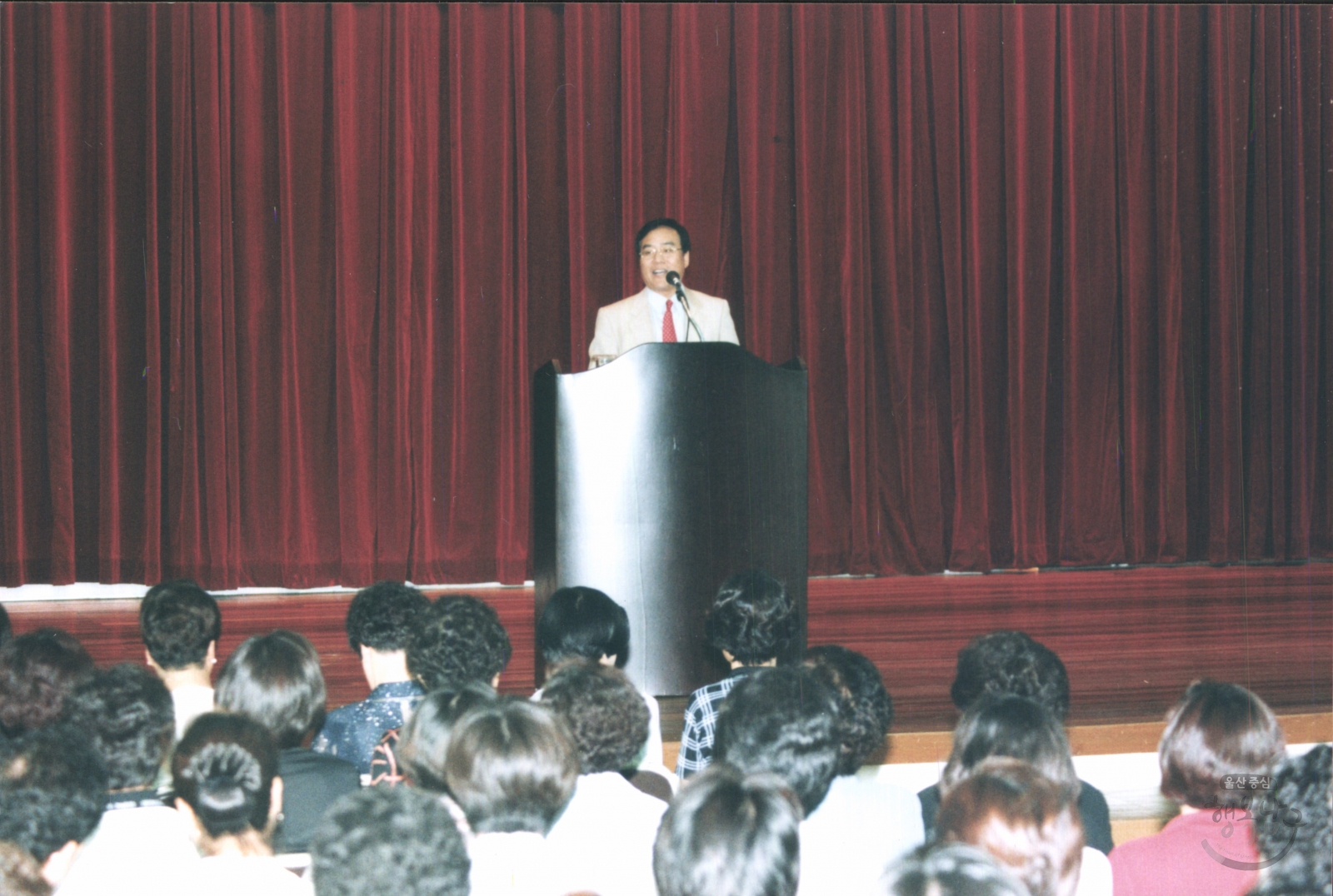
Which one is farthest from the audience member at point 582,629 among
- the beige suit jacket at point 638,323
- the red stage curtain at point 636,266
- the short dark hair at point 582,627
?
the red stage curtain at point 636,266

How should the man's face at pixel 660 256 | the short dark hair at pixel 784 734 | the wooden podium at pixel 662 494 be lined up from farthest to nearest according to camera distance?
the man's face at pixel 660 256 < the wooden podium at pixel 662 494 < the short dark hair at pixel 784 734

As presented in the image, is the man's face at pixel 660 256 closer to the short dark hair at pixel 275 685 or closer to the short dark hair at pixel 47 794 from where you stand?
the short dark hair at pixel 275 685

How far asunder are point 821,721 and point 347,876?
65cm

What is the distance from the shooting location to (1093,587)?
5.65 meters

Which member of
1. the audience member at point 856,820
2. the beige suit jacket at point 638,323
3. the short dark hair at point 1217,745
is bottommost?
the audience member at point 856,820

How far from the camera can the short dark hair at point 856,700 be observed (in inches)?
72.4

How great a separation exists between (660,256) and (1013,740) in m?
2.35

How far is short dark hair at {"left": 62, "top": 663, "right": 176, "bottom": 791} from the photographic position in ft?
5.42

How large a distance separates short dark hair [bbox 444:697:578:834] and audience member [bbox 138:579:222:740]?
95 cm

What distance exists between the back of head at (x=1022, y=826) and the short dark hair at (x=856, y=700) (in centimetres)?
50

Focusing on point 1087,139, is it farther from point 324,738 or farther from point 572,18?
point 324,738

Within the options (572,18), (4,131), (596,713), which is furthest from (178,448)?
(596,713)

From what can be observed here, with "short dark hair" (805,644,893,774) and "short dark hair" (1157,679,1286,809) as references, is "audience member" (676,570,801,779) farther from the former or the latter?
"short dark hair" (1157,679,1286,809)

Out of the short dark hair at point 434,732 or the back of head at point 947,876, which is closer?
the back of head at point 947,876
